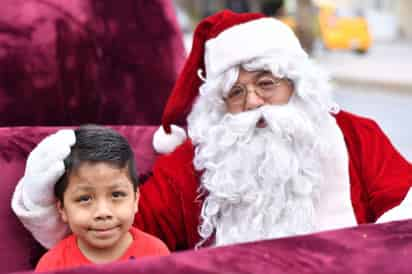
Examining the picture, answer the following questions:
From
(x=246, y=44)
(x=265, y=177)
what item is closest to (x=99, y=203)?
(x=265, y=177)

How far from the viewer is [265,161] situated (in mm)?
1783

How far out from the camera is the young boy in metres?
1.40

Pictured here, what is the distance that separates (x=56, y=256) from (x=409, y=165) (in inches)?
34.9

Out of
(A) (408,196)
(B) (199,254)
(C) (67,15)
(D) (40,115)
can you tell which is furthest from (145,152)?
(B) (199,254)

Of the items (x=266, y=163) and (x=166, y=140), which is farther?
(x=166, y=140)

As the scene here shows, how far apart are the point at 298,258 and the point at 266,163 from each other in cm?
67

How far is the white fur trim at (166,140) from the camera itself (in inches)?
75.4

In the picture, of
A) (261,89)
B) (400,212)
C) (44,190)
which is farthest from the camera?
(261,89)

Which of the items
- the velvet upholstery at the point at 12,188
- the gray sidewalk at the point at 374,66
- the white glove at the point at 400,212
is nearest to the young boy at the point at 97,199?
the velvet upholstery at the point at 12,188

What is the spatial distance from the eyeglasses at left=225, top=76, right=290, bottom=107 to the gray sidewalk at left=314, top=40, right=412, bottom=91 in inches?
193

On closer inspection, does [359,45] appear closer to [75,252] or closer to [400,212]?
[400,212]

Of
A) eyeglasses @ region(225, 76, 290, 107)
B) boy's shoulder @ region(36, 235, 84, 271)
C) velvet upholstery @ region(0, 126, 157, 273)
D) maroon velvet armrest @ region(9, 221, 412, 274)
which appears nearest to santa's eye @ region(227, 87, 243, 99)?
eyeglasses @ region(225, 76, 290, 107)

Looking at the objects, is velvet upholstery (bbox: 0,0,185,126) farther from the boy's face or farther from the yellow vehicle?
the yellow vehicle

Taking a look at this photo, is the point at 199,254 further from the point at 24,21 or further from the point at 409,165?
the point at 24,21
